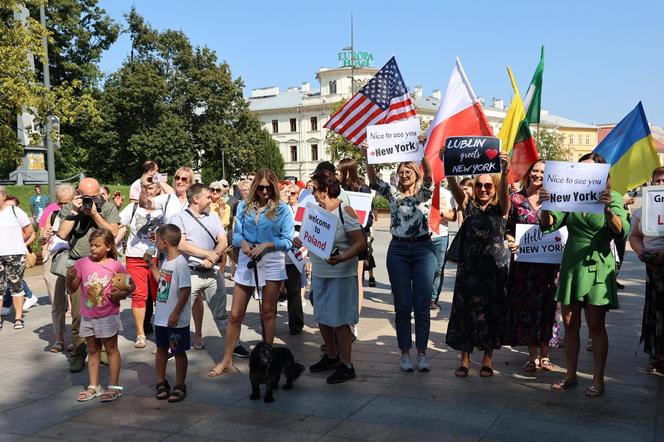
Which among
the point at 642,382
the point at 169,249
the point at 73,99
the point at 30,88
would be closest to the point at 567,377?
the point at 642,382

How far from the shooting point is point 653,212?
512cm

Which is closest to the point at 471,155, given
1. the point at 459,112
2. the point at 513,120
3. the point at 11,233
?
the point at 459,112

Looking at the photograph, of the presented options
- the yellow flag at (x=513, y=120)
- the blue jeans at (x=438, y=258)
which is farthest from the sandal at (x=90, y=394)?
the blue jeans at (x=438, y=258)

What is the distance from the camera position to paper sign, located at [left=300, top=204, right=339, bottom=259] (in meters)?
5.59

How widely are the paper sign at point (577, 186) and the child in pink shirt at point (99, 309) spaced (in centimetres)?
356

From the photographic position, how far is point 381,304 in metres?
9.82

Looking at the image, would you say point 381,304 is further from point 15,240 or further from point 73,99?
point 73,99

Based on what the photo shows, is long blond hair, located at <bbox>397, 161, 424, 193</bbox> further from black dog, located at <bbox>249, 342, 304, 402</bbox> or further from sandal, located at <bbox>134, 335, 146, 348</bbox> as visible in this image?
sandal, located at <bbox>134, 335, 146, 348</bbox>

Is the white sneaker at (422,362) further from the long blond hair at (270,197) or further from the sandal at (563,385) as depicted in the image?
the long blond hair at (270,197)

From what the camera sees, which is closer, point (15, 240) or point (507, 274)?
point (507, 274)

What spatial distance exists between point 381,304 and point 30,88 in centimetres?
1024

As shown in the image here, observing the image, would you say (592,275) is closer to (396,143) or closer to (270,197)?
(396,143)

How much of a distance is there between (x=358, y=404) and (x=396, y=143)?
2.63 meters

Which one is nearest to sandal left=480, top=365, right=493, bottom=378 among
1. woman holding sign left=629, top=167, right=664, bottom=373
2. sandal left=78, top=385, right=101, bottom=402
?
woman holding sign left=629, top=167, right=664, bottom=373
